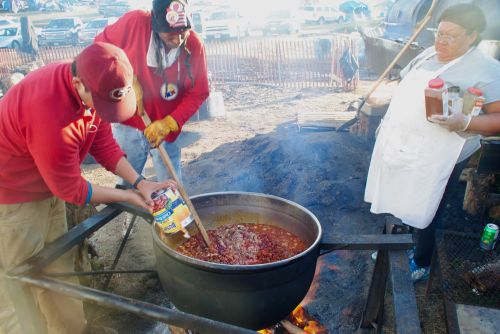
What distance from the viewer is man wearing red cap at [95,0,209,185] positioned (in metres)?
2.99

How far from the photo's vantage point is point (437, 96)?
105 inches

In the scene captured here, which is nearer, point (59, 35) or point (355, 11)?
point (59, 35)

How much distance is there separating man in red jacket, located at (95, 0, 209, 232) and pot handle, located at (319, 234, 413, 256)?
1497 mm

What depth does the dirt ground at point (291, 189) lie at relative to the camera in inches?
134

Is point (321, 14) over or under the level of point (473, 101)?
under

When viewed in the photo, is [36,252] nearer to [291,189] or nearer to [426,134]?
[426,134]

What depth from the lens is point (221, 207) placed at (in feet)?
9.37

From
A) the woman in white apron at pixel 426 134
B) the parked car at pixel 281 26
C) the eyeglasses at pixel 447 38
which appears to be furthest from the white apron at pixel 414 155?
the parked car at pixel 281 26

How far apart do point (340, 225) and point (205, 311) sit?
266cm

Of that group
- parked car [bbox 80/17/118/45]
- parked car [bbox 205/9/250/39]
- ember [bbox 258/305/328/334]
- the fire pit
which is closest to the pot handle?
the fire pit

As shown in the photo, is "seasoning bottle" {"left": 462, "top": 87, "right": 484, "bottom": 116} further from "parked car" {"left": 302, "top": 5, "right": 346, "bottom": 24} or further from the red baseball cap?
"parked car" {"left": 302, "top": 5, "right": 346, "bottom": 24}

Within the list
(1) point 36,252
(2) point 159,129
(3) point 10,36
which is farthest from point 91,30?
(1) point 36,252

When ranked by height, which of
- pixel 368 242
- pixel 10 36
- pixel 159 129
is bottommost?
pixel 10 36

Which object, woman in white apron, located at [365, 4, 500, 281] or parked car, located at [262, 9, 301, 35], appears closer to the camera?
woman in white apron, located at [365, 4, 500, 281]
